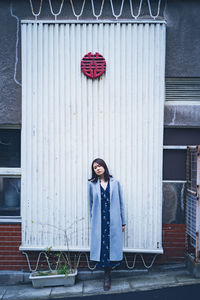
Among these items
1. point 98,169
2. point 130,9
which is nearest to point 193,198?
point 98,169

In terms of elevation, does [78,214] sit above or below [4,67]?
below

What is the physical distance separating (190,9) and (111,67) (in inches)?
66.1

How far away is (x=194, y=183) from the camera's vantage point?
4734 mm

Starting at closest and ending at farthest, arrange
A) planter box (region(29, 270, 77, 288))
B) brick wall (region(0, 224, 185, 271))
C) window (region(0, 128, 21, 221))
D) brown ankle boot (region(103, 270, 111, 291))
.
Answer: brown ankle boot (region(103, 270, 111, 291)) → planter box (region(29, 270, 77, 288)) → brick wall (region(0, 224, 185, 271)) → window (region(0, 128, 21, 221))

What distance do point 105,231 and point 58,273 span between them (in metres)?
1.13

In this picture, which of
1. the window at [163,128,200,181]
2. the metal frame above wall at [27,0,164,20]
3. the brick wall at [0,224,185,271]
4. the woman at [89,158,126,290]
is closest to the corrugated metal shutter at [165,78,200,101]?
the window at [163,128,200,181]

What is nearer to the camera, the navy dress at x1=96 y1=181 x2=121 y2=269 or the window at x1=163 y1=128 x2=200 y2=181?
the navy dress at x1=96 y1=181 x2=121 y2=269

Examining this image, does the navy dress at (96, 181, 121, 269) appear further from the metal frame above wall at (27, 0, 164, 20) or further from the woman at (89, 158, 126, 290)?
the metal frame above wall at (27, 0, 164, 20)

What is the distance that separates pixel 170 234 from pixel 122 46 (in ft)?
11.0

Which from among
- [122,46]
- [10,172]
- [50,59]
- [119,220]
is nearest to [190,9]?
[122,46]

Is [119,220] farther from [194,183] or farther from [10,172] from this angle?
[10,172]

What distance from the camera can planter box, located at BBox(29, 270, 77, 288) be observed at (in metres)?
4.55

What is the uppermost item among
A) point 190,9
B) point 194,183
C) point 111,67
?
point 190,9

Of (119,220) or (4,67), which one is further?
(4,67)
